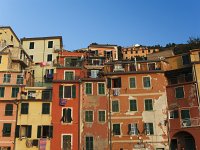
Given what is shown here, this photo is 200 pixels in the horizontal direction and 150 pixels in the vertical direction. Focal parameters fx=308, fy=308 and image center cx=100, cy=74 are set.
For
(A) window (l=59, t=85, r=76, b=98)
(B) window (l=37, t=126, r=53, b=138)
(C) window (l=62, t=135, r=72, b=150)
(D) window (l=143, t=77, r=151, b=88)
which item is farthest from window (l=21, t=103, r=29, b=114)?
(D) window (l=143, t=77, r=151, b=88)

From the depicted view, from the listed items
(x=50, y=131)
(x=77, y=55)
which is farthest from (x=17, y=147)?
(x=77, y=55)

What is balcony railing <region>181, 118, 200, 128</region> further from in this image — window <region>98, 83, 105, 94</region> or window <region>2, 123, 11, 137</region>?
window <region>2, 123, 11, 137</region>

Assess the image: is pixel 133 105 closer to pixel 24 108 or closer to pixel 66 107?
pixel 66 107

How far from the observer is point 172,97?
50781 mm

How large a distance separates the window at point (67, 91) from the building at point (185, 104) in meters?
15.8

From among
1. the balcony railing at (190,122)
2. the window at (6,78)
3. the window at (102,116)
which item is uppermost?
the window at (6,78)

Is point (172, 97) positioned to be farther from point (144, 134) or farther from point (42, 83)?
point (42, 83)

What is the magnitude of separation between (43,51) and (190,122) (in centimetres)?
3920

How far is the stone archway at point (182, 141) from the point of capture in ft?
158

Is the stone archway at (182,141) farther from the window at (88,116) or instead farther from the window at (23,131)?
the window at (23,131)

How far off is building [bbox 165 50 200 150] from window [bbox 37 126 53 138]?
63.0ft

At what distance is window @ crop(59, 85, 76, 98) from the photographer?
170 ft

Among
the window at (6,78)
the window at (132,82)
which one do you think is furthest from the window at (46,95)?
the window at (132,82)

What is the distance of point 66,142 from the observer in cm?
4897
